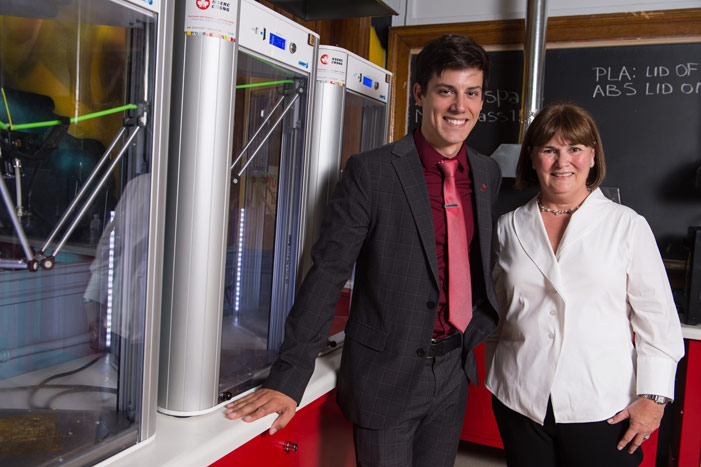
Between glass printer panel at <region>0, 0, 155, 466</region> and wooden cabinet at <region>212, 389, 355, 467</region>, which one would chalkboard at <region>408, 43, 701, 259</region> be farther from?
glass printer panel at <region>0, 0, 155, 466</region>

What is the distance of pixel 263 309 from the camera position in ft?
4.59

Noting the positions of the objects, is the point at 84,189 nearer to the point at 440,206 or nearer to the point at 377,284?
the point at 377,284

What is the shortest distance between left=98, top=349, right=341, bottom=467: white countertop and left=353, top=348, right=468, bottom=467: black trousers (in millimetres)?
249

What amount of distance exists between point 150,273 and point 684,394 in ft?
6.81

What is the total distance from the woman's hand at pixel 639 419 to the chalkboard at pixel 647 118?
1.33 meters

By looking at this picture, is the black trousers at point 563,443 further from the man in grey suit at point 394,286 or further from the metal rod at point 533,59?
the metal rod at point 533,59

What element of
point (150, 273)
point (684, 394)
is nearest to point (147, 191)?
point (150, 273)

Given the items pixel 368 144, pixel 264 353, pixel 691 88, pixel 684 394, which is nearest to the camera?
pixel 264 353

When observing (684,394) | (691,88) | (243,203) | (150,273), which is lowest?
(684,394)

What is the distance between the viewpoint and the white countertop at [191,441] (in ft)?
3.07

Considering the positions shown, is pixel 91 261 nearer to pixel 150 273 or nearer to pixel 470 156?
pixel 150 273

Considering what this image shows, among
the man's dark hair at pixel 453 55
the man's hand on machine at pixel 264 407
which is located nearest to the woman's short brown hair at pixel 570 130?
the man's dark hair at pixel 453 55

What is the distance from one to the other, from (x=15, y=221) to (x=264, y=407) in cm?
58

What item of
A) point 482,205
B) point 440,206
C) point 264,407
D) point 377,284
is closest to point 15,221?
point 264,407
